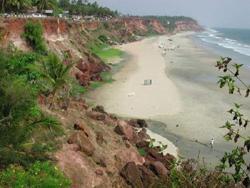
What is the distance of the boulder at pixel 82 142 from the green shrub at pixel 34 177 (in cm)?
476

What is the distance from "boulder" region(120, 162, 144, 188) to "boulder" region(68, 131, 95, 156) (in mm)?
1997

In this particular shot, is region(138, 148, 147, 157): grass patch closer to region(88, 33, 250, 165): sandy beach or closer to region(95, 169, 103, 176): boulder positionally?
region(88, 33, 250, 165): sandy beach

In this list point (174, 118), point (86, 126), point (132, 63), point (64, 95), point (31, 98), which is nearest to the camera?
point (31, 98)

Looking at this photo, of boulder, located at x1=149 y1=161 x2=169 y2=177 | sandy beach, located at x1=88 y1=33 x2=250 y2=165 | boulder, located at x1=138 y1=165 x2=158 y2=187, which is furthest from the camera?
sandy beach, located at x1=88 y1=33 x2=250 y2=165

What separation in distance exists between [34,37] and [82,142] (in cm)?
2677

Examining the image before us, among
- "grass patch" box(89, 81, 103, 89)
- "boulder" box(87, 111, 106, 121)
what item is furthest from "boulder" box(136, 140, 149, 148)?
"grass patch" box(89, 81, 103, 89)

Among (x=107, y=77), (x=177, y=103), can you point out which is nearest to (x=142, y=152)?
(x=177, y=103)

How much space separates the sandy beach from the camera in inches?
1344

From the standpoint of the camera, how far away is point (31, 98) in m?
20.8

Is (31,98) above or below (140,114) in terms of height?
above

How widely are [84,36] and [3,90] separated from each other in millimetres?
71767

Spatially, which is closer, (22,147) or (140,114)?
(22,147)

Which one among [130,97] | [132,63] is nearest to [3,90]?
[130,97]

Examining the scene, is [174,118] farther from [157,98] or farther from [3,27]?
[3,27]
